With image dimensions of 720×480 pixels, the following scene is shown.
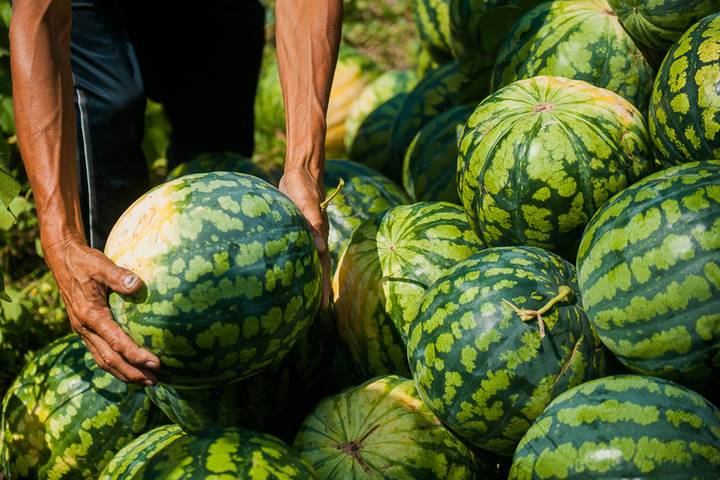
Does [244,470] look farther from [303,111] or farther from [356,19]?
[356,19]

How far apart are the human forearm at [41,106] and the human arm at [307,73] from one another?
0.63m

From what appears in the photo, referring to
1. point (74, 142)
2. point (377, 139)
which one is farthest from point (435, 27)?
point (74, 142)

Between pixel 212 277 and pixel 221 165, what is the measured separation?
1.87m

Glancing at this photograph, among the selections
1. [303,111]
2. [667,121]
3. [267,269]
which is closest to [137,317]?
[267,269]

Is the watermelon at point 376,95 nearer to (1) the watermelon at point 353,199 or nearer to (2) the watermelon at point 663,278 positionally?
(1) the watermelon at point 353,199

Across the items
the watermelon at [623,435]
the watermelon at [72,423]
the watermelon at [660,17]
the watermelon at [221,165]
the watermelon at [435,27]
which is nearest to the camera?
the watermelon at [623,435]

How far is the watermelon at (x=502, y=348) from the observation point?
2109 mm

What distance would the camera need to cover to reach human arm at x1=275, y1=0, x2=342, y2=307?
2.64 m

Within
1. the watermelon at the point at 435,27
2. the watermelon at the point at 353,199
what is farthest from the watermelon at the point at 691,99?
the watermelon at the point at 435,27

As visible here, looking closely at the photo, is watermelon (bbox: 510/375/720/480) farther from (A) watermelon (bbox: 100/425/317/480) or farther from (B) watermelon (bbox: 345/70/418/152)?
(B) watermelon (bbox: 345/70/418/152)

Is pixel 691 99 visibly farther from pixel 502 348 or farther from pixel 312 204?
pixel 312 204

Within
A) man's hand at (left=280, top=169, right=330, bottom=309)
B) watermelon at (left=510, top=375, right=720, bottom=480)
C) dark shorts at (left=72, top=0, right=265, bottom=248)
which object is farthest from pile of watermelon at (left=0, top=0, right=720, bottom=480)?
dark shorts at (left=72, top=0, right=265, bottom=248)

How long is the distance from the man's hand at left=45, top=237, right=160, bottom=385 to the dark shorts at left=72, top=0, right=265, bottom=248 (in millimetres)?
991

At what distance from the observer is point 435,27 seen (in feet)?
13.6
